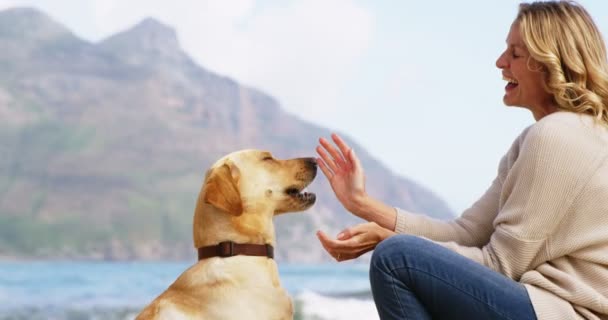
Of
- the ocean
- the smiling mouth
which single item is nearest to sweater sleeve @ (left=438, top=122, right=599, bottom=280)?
the smiling mouth

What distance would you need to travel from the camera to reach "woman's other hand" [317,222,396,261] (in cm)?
220

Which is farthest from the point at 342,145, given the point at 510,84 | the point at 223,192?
the point at 510,84

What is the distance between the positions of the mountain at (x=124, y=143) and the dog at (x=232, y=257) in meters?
14.7

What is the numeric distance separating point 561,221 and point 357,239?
22.2 inches

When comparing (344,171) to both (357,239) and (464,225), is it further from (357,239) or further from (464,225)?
(464,225)

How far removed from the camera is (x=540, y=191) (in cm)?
184

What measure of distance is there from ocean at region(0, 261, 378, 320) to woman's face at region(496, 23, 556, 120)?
328 inches

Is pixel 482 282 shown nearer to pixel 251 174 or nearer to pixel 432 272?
pixel 432 272

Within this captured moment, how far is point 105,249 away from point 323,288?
6.30 meters

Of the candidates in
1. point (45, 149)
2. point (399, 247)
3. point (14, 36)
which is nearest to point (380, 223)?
point (399, 247)

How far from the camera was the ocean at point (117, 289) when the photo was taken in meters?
11.9

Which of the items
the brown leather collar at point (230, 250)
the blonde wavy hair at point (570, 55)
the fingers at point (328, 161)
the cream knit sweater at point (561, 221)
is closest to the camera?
the cream knit sweater at point (561, 221)

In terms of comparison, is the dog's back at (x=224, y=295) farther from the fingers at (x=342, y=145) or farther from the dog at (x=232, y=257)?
the fingers at (x=342, y=145)

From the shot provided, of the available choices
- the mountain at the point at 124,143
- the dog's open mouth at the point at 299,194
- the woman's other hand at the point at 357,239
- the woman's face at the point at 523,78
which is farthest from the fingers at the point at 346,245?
the mountain at the point at 124,143
